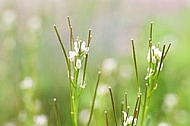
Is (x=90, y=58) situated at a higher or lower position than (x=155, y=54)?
higher

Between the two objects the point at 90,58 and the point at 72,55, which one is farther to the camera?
the point at 90,58

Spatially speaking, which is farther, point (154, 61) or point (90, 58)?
point (90, 58)

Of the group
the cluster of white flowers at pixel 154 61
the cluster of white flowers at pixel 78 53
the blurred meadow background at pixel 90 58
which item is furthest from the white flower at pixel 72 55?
the blurred meadow background at pixel 90 58

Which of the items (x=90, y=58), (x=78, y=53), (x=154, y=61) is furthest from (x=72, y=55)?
(x=90, y=58)

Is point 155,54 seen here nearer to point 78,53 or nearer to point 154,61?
point 154,61

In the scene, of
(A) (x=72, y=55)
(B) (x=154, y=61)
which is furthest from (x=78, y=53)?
(B) (x=154, y=61)

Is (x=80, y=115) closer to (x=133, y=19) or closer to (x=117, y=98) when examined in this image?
(x=117, y=98)

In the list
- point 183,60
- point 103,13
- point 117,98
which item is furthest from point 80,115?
point 103,13

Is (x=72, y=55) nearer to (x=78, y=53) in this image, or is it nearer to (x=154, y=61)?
(x=78, y=53)
